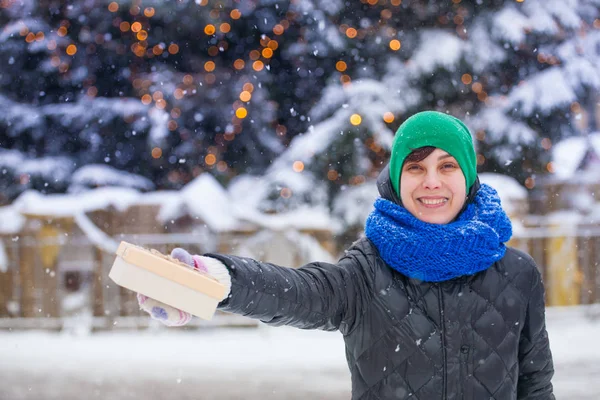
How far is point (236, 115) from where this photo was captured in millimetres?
8148

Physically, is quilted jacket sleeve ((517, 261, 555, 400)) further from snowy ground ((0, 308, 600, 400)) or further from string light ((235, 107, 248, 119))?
string light ((235, 107, 248, 119))

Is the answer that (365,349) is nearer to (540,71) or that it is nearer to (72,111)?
(540,71)

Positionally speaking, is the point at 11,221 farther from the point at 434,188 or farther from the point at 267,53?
the point at 434,188

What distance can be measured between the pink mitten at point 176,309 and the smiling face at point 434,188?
558 mm

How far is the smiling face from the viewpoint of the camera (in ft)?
5.23

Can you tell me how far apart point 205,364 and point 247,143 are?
3.56 meters

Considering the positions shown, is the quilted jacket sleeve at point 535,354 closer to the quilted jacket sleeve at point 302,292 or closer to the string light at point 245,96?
the quilted jacket sleeve at point 302,292

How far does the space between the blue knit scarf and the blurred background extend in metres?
3.15

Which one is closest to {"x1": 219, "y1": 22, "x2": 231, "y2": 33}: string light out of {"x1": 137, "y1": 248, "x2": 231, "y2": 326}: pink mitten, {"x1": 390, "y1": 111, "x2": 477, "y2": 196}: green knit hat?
{"x1": 390, "y1": 111, "x2": 477, "y2": 196}: green knit hat

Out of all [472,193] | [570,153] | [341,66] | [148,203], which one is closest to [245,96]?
[341,66]

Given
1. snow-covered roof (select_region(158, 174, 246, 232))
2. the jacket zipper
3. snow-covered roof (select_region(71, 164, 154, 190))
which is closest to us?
the jacket zipper

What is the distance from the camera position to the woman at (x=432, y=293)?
1488 mm

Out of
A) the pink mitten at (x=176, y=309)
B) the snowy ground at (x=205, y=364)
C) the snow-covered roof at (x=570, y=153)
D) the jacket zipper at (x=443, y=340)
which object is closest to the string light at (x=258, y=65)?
the snowy ground at (x=205, y=364)

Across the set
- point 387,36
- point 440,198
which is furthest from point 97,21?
point 440,198
